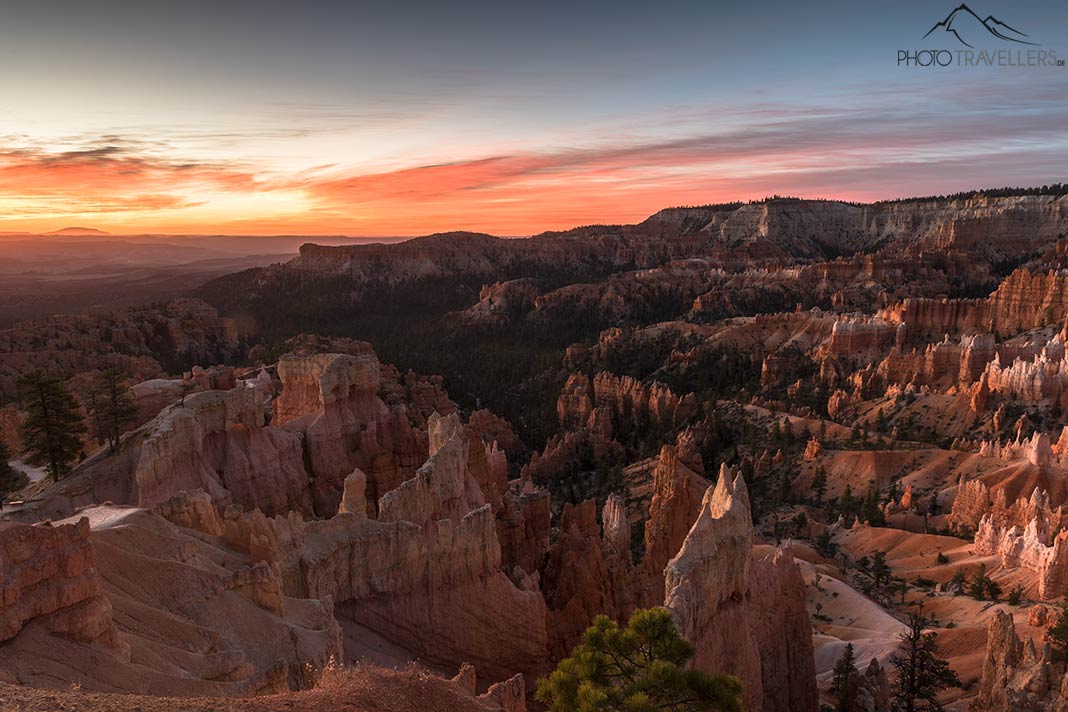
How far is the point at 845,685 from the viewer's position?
57.7ft

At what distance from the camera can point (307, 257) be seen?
161 metres

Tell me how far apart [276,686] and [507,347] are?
307ft

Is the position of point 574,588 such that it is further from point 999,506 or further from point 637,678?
point 999,506

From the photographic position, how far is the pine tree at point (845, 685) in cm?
1720

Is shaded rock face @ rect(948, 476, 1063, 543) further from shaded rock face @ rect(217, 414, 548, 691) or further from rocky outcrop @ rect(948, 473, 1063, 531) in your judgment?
shaded rock face @ rect(217, 414, 548, 691)

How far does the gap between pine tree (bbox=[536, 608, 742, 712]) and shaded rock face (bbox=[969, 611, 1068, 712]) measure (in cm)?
1048

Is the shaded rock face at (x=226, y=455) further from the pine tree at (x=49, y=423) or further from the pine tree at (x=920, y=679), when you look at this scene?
the pine tree at (x=920, y=679)

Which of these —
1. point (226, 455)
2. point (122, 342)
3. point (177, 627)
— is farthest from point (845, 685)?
point (122, 342)

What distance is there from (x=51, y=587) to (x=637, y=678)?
758cm

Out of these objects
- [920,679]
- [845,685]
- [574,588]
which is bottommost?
[845,685]

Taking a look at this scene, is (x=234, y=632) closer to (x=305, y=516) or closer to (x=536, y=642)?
(x=536, y=642)

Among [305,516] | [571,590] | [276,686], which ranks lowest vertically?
[571,590]

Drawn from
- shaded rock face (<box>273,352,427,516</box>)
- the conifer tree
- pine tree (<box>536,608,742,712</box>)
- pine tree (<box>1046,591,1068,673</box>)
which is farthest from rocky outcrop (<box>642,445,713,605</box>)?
the conifer tree

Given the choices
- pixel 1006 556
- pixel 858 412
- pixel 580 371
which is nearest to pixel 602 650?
pixel 1006 556
